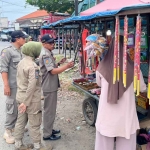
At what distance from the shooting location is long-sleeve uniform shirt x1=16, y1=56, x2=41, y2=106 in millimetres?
2900

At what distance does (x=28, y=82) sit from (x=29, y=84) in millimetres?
79

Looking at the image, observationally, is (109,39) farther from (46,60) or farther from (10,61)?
(10,61)

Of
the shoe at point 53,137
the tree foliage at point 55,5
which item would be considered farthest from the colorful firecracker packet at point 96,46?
the tree foliage at point 55,5

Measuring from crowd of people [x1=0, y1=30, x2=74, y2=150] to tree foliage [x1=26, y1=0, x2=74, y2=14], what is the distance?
12.1m

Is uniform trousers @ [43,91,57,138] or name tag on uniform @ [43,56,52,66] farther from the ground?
name tag on uniform @ [43,56,52,66]

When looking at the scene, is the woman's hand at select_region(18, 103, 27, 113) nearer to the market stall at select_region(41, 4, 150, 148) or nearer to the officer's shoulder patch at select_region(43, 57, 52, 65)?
the officer's shoulder patch at select_region(43, 57, 52, 65)

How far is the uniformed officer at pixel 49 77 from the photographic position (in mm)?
3264

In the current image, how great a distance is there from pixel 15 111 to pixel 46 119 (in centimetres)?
52

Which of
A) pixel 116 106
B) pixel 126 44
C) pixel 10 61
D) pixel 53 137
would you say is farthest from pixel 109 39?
pixel 53 137

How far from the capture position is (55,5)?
1539 centimetres

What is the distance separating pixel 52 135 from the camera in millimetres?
3705

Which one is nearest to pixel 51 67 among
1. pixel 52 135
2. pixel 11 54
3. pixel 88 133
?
pixel 11 54

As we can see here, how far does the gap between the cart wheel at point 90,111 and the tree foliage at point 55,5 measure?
1166 cm

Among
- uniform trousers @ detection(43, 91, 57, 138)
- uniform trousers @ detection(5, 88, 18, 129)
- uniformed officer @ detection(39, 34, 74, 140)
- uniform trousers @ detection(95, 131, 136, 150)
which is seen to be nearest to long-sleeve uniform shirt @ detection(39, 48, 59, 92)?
uniformed officer @ detection(39, 34, 74, 140)
